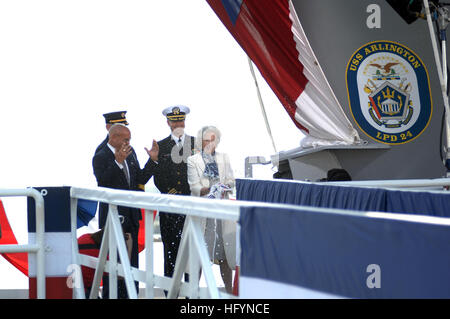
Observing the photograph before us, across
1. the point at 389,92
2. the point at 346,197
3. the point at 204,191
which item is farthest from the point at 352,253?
the point at 389,92

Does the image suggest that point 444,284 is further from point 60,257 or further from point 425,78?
point 425,78

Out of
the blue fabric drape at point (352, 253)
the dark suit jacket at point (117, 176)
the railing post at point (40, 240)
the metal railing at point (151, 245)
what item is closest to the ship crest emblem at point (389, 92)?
the dark suit jacket at point (117, 176)

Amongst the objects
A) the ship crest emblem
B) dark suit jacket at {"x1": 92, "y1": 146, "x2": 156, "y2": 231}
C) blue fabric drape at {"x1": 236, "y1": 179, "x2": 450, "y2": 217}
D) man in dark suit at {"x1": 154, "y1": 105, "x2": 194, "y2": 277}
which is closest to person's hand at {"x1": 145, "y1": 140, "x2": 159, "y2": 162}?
man in dark suit at {"x1": 154, "y1": 105, "x2": 194, "y2": 277}

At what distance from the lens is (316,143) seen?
8.73 m

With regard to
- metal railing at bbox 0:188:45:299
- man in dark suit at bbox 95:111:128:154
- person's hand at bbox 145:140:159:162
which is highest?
man in dark suit at bbox 95:111:128:154

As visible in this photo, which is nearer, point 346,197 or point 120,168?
point 346,197

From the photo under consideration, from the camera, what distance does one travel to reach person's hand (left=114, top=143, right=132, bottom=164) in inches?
234

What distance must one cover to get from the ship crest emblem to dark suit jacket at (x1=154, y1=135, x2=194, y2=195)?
113 inches

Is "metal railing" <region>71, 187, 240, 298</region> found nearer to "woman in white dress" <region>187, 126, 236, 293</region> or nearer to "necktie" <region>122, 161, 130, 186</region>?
"necktie" <region>122, 161, 130, 186</region>

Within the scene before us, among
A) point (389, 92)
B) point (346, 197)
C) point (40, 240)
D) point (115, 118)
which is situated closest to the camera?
point (40, 240)

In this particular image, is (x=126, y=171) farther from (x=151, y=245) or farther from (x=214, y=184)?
(x=151, y=245)

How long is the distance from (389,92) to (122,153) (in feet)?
12.8

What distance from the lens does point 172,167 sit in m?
6.59

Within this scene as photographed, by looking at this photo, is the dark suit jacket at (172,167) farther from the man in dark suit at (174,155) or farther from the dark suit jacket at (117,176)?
the dark suit jacket at (117,176)
